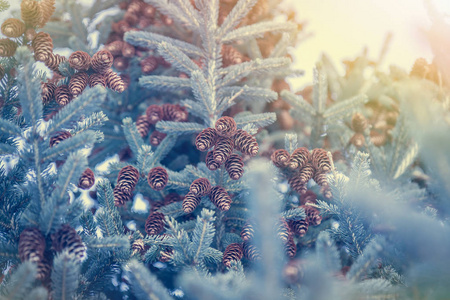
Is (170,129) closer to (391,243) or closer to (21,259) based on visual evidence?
(21,259)

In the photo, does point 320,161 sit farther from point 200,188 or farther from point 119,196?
point 119,196

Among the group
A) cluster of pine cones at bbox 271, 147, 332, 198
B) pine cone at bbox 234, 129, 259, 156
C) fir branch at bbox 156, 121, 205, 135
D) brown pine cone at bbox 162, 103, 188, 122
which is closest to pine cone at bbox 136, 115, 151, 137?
brown pine cone at bbox 162, 103, 188, 122

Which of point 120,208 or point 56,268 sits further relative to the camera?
point 120,208

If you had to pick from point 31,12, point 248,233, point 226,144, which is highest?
point 31,12

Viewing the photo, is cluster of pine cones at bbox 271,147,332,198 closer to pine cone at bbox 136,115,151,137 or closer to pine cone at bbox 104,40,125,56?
pine cone at bbox 136,115,151,137

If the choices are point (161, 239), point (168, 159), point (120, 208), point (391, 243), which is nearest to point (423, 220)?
point (391, 243)

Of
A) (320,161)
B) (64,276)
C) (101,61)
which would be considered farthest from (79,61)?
(320,161)

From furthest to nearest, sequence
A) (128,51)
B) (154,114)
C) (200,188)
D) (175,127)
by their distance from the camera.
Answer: (128,51)
(154,114)
(175,127)
(200,188)
